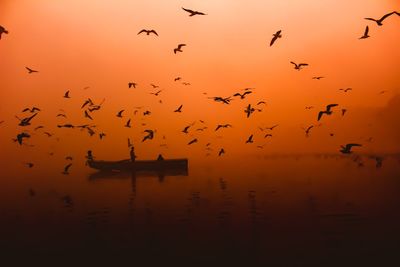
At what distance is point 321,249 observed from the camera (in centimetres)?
594

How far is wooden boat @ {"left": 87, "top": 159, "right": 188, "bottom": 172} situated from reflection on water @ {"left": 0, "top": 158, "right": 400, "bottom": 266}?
4.04m

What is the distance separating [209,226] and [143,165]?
434 inches

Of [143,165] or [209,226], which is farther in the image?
[143,165]

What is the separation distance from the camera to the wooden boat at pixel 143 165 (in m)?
18.2

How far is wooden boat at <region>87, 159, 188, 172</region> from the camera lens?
1825cm

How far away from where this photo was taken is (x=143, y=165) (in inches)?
734

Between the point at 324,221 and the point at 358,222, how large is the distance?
0.55m

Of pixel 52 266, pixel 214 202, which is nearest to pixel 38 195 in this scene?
pixel 214 202

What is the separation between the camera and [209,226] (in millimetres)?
7906

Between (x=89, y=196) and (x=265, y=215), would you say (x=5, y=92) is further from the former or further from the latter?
(x=265, y=215)

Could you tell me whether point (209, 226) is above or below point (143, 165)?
below

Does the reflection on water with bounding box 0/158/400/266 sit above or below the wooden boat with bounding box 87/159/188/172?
below

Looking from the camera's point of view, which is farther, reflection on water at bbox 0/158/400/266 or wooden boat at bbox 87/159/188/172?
wooden boat at bbox 87/159/188/172

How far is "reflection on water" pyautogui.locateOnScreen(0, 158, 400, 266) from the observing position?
5.88 m
